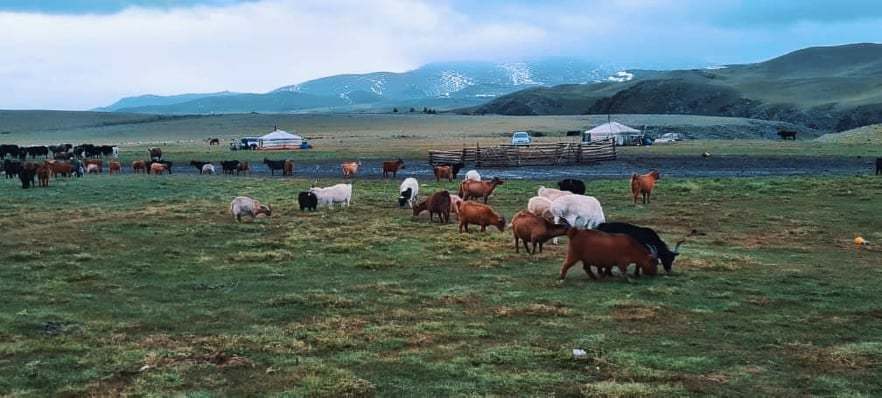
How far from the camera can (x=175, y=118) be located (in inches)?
5659

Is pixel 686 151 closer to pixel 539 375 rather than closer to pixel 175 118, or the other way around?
pixel 539 375

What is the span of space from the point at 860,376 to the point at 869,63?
20842 centimetres

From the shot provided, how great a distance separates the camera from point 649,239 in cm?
1435

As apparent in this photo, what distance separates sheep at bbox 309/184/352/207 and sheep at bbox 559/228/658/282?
12763 mm

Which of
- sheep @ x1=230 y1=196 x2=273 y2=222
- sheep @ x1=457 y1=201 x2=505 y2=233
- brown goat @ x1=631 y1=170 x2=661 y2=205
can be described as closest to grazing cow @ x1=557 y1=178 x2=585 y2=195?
brown goat @ x1=631 y1=170 x2=661 y2=205

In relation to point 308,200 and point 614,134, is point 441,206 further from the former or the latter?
point 614,134

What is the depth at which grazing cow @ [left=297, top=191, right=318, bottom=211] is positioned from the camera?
79.3 ft

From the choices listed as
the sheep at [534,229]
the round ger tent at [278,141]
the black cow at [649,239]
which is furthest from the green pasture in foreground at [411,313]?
the round ger tent at [278,141]

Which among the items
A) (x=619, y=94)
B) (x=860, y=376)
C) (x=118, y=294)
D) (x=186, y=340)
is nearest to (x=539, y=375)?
(x=860, y=376)

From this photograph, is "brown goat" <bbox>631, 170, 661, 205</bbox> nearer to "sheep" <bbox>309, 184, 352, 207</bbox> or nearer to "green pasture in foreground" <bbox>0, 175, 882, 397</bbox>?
"green pasture in foreground" <bbox>0, 175, 882, 397</bbox>

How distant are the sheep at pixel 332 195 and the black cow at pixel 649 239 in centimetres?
1194

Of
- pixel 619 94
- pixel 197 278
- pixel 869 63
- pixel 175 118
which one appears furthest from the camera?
pixel 869 63

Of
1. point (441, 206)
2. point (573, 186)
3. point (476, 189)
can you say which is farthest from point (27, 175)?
point (573, 186)

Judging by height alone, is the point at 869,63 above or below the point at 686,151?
above
